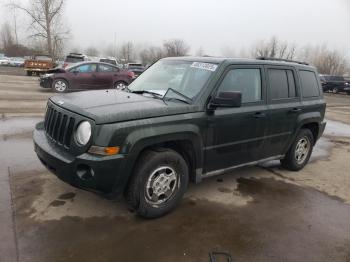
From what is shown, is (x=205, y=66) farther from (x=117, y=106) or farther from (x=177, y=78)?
(x=117, y=106)

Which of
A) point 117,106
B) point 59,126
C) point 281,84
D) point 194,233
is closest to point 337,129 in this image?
point 281,84

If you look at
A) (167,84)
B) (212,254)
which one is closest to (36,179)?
(167,84)

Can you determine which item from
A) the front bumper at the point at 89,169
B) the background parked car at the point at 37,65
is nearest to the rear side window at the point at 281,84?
the front bumper at the point at 89,169

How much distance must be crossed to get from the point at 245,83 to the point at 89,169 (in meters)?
2.48

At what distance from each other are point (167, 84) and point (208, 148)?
3.41 ft

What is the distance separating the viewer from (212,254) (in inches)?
139

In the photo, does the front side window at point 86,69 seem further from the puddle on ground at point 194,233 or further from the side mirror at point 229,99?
the side mirror at point 229,99

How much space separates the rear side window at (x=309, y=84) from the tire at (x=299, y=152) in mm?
652

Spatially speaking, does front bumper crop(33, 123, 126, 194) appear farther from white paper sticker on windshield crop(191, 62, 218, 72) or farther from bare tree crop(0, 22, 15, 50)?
bare tree crop(0, 22, 15, 50)

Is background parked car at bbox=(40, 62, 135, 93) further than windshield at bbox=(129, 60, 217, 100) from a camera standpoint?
Yes

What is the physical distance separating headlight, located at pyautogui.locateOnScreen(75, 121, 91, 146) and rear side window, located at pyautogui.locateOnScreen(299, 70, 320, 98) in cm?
388

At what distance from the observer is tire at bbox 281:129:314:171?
6.12m

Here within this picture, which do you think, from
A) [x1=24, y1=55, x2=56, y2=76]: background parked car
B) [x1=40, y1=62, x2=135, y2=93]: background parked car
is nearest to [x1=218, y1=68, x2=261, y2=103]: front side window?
[x1=40, y1=62, x2=135, y2=93]: background parked car

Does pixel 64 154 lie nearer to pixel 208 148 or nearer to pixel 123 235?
pixel 123 235
